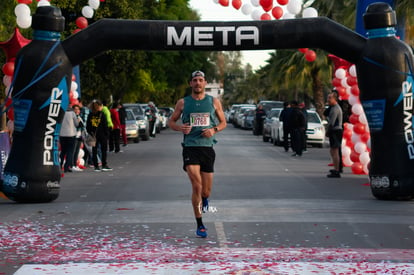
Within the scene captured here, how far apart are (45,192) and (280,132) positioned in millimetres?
21050

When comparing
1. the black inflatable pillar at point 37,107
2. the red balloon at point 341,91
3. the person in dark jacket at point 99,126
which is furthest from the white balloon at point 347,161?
the black inflatable pillar at point 37,107

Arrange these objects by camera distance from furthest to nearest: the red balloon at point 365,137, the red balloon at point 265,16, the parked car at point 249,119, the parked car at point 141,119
Result: the parked car at point 249,119, the parked car at point 141,119, the red balloon at point 265,16, the red balloon at point 365,137

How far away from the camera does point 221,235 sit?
10.3 meters

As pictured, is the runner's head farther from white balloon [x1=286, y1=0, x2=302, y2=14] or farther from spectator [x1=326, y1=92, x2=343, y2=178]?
white balloon [x1=286, y1=0, x2=302, y2=14]

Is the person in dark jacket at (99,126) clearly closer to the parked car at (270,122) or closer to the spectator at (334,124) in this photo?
the spectator at (334,124)

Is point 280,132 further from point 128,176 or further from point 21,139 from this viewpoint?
point 21,139

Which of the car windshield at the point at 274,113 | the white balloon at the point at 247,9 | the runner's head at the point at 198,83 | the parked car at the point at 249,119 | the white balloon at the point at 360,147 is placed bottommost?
the parked car at the point at 249,119

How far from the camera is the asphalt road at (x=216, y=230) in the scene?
8281 mm

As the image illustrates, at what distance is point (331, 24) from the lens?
1457 cm

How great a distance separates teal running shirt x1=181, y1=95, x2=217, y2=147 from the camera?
1046 cm

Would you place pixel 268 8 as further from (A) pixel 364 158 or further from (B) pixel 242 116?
(B) pixel 242 116

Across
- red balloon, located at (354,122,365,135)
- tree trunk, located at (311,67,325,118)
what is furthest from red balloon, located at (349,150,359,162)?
tree trunk, located at (311,67,325,118)

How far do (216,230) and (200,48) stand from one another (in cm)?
482

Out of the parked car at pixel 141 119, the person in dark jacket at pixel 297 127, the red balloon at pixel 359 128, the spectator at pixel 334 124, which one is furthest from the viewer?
the parked car at pixel 141 119
